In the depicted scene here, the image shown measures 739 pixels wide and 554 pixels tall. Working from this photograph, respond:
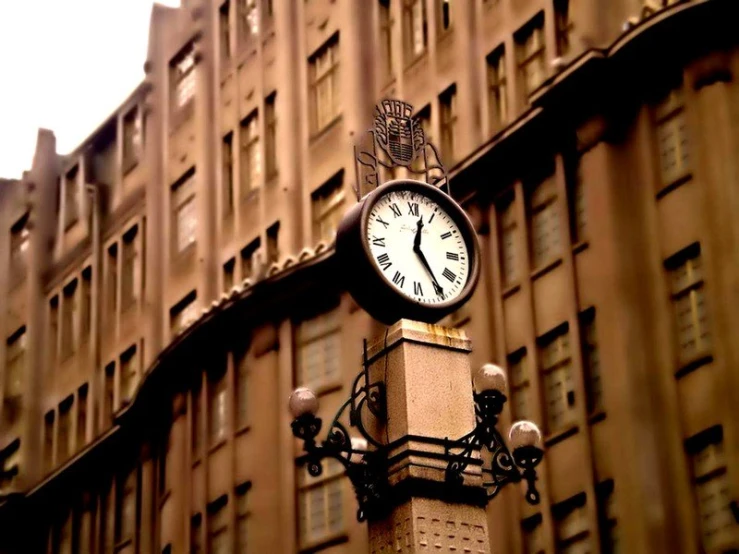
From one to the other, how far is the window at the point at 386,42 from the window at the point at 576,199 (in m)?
6.97

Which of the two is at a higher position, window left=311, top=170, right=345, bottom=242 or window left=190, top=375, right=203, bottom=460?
window left=311, top=170, right=345, bottom=242

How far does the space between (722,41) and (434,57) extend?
26.5ft

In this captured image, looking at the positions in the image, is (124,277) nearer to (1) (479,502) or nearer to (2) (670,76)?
(2) (670,76)

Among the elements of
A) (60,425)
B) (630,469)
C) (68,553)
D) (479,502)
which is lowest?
(479,502)

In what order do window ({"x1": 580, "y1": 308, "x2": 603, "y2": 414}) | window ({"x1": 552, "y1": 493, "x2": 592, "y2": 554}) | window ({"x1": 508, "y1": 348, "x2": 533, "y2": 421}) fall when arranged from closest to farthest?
window ({"x1": 552, "y1": 493, "x2": 592, "y2": 554}) → window ({"x1": 580, "y1": 308, "x2": 603, "y2": 414}) → window ({"x1": 508, "y1": 348, "x2": 533, "y2": 421})

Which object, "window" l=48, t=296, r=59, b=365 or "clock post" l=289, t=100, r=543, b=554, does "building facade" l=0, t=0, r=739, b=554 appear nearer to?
"window" l=48, t=296, r=59, b=365

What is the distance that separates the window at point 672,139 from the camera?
102ft

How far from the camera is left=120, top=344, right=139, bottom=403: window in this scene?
156ft

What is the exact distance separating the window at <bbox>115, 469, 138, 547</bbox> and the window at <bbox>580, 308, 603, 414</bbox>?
17.7m

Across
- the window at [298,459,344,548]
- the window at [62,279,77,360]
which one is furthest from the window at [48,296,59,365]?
the window at [298,459,344,548]

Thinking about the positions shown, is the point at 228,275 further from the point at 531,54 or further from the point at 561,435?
the point at 561,435

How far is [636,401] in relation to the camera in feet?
99.6

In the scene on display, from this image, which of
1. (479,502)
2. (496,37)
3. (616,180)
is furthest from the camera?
(496,37)

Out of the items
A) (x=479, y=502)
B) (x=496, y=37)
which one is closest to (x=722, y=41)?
(x=496, y=37)
